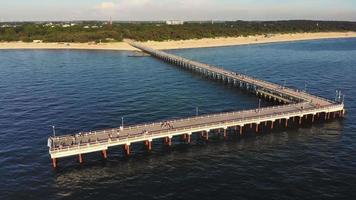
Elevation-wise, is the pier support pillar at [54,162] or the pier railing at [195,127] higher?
the pier railing at [195,127]

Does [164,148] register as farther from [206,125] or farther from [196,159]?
[206,125]

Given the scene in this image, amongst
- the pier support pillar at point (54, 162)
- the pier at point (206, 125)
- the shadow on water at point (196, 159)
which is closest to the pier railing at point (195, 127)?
the pier at point (206, 125)

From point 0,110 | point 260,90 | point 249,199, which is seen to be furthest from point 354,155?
point 0,110

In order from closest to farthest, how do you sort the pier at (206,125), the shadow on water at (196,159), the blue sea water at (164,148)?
the blue sea water at (164,148)
the shadow on water at (196,159)
the pier at (206,125)

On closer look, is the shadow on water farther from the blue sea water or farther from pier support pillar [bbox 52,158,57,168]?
pier support pillar [bbox 52,158,57,168]

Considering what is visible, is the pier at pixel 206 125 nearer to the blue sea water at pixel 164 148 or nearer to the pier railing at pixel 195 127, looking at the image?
the pier railing at pixel 195 127

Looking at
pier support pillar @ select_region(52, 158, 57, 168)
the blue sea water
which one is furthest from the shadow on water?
pier support pillar @ select_region(52, 158, 57, 168)
